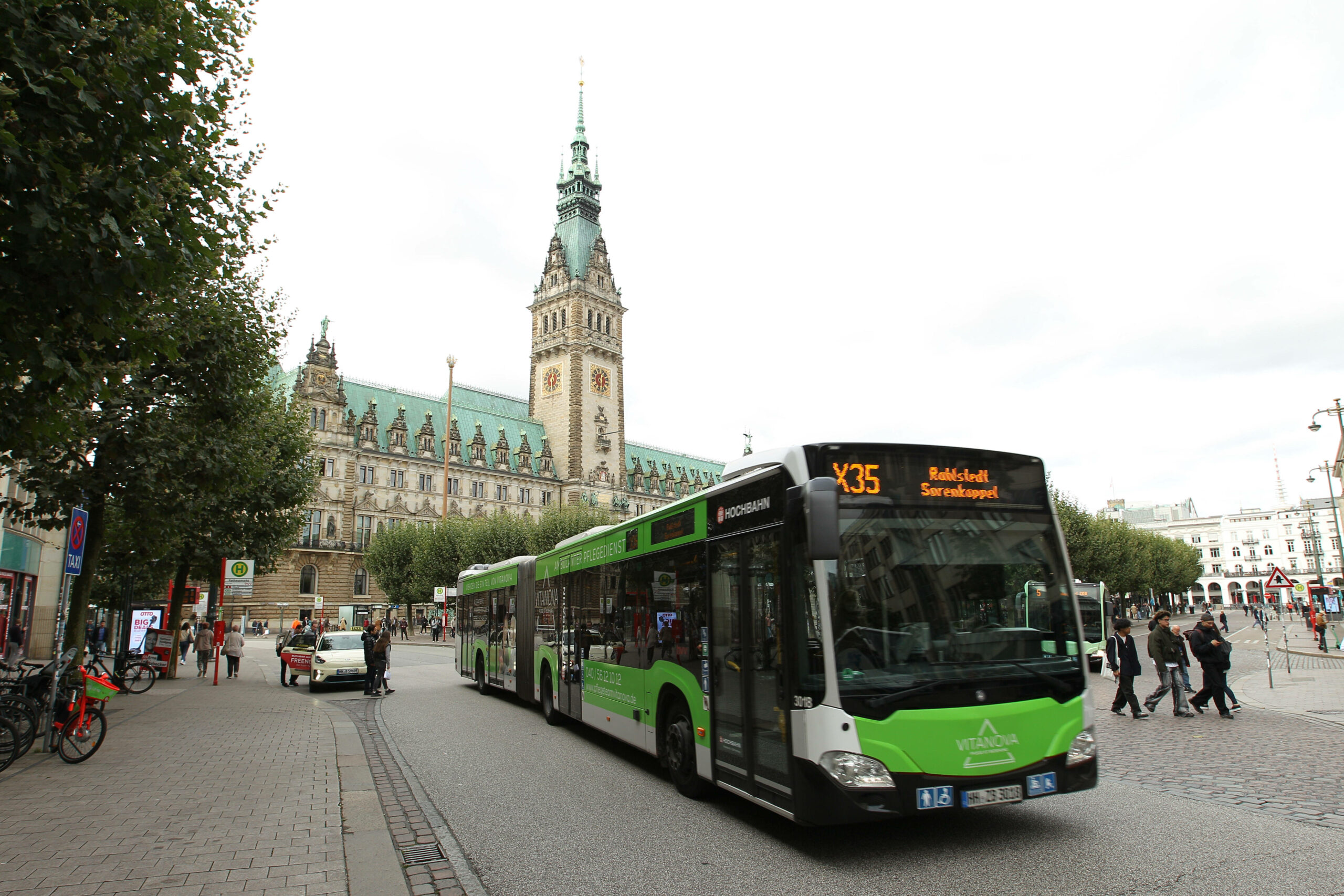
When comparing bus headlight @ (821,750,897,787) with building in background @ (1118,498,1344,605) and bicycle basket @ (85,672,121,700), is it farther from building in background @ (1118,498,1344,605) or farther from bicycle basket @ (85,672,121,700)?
building in background @ (1118,498,1344,605)

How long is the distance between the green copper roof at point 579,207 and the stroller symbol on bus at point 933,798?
9252 centimetres

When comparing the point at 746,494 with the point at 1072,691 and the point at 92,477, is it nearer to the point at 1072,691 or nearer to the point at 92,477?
the point at 1072,691

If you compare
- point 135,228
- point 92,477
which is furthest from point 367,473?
point 135,228

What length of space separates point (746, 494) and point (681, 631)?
199cm

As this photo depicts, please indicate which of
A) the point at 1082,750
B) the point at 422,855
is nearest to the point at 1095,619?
the point at 1082,750

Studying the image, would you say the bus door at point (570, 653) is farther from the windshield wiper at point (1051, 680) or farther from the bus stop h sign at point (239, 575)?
the bus stop h sign at point (239, 575)

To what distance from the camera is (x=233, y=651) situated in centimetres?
2620

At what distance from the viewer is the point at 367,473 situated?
7756 centimetres

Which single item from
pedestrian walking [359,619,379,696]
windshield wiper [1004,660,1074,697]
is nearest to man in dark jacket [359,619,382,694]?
pedestrian walking [359,619,379,696]

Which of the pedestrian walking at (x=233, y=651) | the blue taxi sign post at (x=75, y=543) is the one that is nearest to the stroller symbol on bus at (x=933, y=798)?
the blue taxi sign post at (x=75, y=543)

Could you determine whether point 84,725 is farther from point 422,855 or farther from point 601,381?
point 601,381

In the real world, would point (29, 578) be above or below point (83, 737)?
above

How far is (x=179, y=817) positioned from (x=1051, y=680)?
26.4 ft

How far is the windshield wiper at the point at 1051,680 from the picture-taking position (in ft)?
21.8
